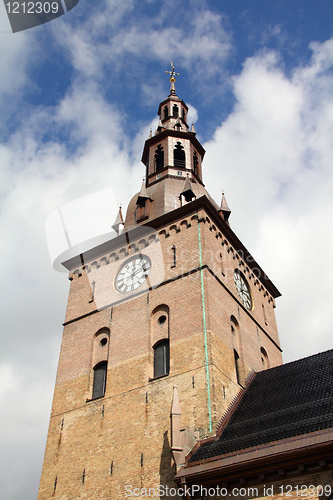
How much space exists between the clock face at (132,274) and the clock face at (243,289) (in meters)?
4.19

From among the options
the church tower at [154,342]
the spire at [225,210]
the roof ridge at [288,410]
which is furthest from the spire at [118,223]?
the roof ridge at [288,410]

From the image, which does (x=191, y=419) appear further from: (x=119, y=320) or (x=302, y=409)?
(x=119, y=320)

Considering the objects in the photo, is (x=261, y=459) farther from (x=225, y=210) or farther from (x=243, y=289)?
(x=225, y=210)

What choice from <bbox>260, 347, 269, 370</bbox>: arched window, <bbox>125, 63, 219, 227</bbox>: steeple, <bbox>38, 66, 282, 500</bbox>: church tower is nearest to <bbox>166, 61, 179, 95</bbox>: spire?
<bbox>125, 63, 219, 227</bbox>: steeple

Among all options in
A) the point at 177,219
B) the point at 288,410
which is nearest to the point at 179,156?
the point at 177,219

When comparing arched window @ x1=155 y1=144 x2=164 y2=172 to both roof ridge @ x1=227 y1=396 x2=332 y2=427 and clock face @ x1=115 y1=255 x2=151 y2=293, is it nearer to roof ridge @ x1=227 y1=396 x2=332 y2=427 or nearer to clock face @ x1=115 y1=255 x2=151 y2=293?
clock face @ x1=115 y1=255 x2=151 y2=293

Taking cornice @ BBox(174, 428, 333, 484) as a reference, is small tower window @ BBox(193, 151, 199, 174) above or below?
above

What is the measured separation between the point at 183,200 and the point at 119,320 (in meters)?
6.64

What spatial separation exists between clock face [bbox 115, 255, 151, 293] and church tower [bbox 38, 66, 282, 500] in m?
0.06

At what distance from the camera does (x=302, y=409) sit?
51.6ft

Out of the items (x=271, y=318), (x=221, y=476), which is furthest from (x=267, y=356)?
(x=221, y=476)

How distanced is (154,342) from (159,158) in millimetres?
12399

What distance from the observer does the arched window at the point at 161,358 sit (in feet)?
63.4

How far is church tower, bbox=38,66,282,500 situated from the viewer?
56.4ft
